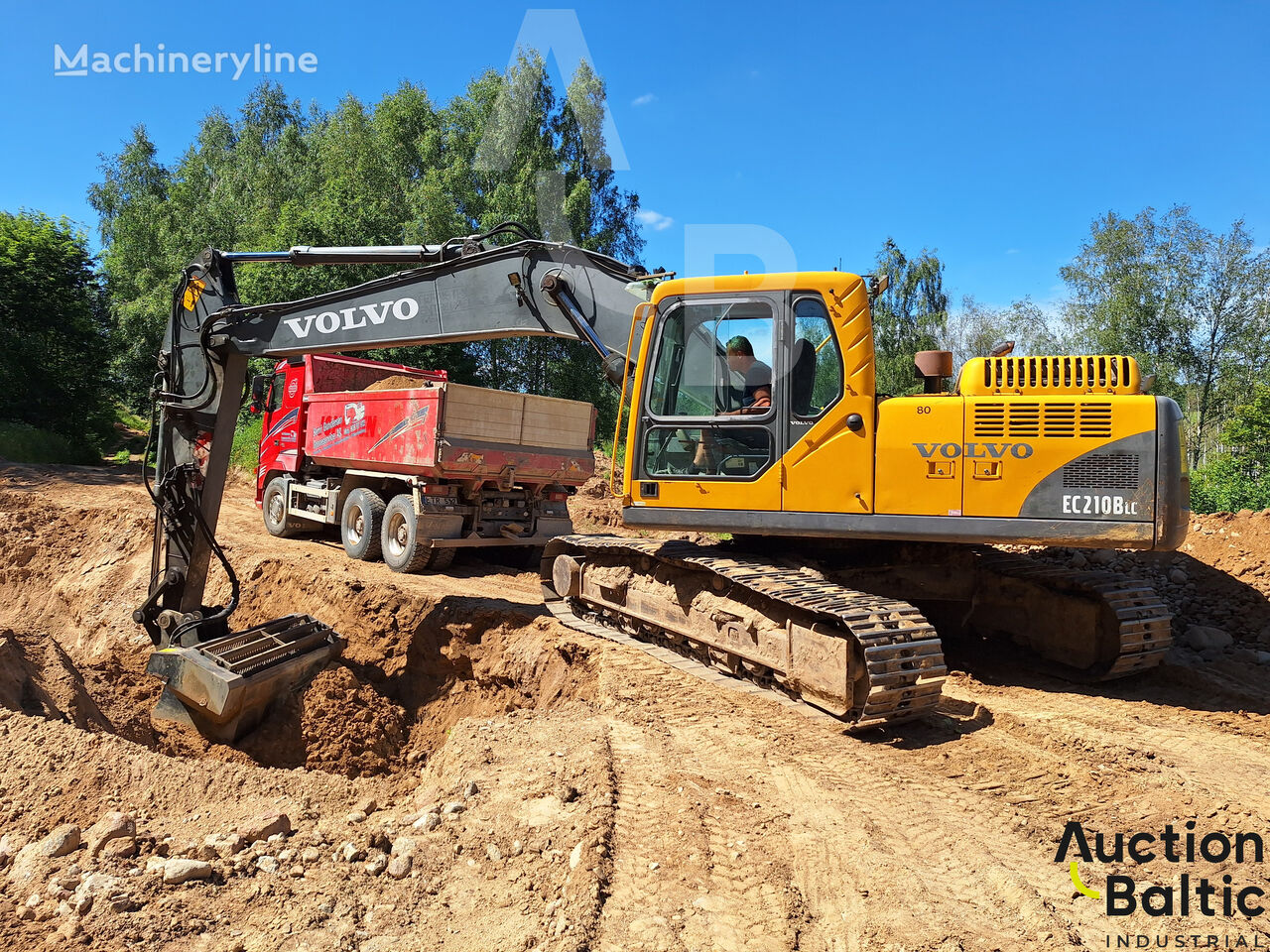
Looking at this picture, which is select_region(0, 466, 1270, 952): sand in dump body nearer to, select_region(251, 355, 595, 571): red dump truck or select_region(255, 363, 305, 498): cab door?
select_region(251, 355, 595, 571): red dump truck

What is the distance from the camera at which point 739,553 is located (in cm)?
611

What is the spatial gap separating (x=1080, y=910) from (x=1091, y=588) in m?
3.40

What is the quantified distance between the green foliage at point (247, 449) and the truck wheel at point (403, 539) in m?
10.9

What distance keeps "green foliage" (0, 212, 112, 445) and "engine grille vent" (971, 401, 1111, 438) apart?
20.0m

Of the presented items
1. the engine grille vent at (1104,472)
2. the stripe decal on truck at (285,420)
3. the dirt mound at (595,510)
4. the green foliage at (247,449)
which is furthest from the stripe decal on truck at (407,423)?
the green foliage at (247,449)

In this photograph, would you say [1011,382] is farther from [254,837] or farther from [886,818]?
[254,837]

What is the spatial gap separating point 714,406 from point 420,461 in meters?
4.86

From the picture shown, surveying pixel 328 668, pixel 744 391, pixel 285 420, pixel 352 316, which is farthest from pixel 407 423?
pixel 744 391

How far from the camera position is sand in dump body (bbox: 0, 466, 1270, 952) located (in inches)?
115

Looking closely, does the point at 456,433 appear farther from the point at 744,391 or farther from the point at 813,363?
the point at 813,363

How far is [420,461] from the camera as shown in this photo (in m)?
9.34

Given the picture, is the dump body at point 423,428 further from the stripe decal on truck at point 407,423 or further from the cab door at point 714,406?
the cab door at point 714,406

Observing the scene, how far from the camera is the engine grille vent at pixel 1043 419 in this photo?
16.3 feet

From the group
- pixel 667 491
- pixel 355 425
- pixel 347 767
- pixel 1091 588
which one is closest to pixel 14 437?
pixel 355 425
